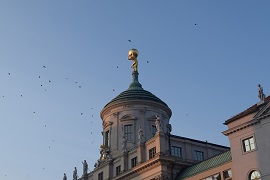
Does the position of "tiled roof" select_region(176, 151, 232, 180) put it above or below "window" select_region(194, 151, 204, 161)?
below

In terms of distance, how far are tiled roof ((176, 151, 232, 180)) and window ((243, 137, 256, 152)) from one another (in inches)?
165

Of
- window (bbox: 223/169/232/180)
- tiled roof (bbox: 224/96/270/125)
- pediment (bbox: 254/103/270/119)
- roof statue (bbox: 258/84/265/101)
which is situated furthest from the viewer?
window (bbox: 223/169/232/180)

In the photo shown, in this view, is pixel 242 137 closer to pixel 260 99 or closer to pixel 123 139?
pixel 260 99

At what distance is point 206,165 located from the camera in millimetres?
Result: 55188

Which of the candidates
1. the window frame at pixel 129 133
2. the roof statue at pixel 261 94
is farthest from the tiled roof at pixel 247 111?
the window frame at pixel 129 133

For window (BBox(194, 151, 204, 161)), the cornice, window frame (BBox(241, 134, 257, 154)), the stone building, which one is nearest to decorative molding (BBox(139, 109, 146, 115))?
the stone building

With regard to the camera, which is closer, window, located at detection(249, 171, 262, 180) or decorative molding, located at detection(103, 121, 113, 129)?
window, located at detection(249, 171, 262, 180)

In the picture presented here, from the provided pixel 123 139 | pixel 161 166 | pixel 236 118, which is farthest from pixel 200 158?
pixel 236 118

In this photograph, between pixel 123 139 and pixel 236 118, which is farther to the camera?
pixel 123 139

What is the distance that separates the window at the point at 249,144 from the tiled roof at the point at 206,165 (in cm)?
418

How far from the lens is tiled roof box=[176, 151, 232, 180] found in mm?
52566

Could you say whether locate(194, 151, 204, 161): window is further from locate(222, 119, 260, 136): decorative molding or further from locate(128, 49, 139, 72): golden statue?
locate(128, 49, 139, 72): golden statue

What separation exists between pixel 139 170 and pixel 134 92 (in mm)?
18734

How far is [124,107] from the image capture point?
76.9 meters
